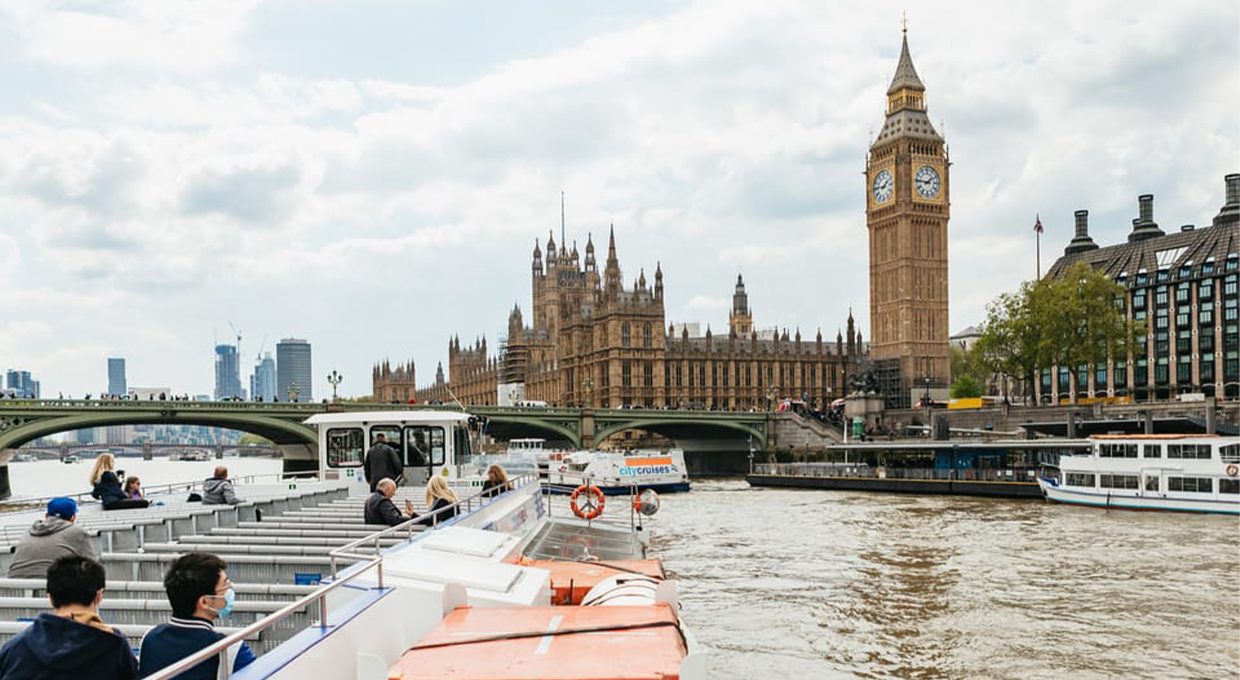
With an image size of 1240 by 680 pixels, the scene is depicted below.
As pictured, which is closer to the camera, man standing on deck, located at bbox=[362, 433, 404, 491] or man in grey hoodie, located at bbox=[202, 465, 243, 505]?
man in grey hoodie, located at bbox=[202, 465, 243, 505]

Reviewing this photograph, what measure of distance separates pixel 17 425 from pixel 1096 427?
192ft

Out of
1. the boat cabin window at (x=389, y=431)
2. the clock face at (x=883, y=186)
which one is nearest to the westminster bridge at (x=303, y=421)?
the boat cabin window at (x=389, y=431)

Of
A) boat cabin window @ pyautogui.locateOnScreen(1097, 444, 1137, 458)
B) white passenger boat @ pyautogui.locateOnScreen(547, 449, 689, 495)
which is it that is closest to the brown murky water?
boat cabin window @ pyautogui.locateOnScreen(1097, 444, 1137, 458)

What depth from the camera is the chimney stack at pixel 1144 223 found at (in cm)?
10644

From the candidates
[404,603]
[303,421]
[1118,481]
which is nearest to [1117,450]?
[1118,481]

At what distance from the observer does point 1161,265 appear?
96562 mm

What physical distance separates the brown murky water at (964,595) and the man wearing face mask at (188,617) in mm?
11172

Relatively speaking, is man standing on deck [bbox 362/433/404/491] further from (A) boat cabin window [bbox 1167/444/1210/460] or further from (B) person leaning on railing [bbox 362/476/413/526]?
(A) boat cabin window [bbox 1167/444/1210/460]

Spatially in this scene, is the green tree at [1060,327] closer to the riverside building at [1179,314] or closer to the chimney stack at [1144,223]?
the riverside building at [1179,314]

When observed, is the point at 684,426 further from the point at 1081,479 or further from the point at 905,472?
the point at 1081,479

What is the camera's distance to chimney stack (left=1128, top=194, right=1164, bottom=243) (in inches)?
4190

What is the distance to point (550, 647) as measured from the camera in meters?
6.85

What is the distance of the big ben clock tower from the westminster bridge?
91.9 feet

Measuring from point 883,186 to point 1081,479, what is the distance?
6931 cm
